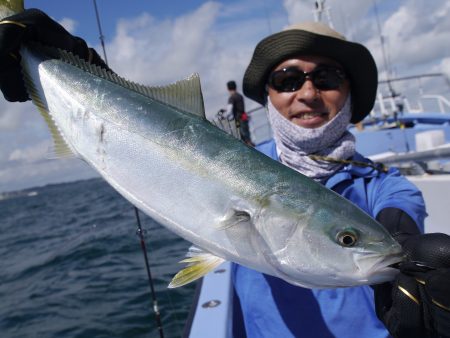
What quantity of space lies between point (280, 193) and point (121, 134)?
26.8 inches

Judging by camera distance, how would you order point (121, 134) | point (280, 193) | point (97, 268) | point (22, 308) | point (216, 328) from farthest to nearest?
point (97, 268), point (22, 308), point (216, 328), point (121, 134), point (280, 193)

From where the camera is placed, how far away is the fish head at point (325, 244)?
4.31ft

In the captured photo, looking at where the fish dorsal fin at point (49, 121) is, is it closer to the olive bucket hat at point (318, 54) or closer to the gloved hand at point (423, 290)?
the olive bucket hat at point (318, 54)

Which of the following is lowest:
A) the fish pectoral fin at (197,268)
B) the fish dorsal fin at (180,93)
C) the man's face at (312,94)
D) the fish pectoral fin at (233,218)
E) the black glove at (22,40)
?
the fish pectoral fin at (197,268)

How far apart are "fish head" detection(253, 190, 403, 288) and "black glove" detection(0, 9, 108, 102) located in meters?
1.51

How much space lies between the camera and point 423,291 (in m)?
1.41

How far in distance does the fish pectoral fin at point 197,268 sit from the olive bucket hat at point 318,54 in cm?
132

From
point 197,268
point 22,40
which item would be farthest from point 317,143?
point 22,40

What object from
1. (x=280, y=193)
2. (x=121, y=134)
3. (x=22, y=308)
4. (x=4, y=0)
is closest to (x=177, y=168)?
(x=121, y=134)

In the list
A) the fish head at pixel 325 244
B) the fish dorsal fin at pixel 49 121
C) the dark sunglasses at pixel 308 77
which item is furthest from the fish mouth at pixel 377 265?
the fish dorsal fin at pixel 49 121

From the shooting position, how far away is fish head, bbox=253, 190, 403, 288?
1.31m

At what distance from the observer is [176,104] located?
5.34 feet

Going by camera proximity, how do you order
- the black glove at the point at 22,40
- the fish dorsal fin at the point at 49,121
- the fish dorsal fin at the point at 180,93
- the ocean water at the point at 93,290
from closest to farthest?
the fish dorsal fin at the point at 180,93 < the fish dorsal fin at the point at 49,121 < the black glove at the point at 22,40 < the ocean water at the point at 93,290

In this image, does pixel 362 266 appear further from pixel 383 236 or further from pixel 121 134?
pixel 121 134
